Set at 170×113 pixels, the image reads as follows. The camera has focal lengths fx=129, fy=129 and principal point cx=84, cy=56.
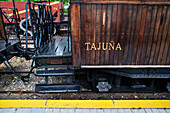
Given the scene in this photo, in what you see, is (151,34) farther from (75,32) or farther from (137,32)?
(75,32)

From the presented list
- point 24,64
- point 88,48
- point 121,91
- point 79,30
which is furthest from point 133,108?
point 24,64

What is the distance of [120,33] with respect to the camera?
3146 mm

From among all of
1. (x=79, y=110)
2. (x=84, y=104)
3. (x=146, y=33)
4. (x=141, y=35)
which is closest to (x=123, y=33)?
(x=141, y=35)

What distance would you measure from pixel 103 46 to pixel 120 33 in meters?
0.52

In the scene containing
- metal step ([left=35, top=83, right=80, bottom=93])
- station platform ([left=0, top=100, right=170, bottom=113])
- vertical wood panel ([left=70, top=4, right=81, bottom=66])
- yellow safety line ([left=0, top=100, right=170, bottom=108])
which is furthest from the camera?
metal step ([left=35, top=83, right=80, bottom=93])

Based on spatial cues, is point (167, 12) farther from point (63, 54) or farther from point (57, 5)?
point (57, 5)

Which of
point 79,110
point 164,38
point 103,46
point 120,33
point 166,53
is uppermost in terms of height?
point 120,33

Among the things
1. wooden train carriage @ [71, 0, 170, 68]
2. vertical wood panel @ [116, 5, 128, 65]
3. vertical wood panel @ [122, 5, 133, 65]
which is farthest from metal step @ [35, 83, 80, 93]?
vertical wood panel @ [122, 5, 133, 65]

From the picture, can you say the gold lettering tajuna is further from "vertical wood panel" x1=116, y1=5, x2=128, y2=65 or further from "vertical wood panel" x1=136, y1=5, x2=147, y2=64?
"vertical wood panel" x1=136, y1=5, x2=147, y2=64

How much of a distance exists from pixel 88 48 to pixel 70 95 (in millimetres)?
1890

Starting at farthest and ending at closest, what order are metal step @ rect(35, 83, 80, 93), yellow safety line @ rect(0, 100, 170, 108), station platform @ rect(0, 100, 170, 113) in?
1. metal step @ rect(35, 83, 80, 93)
2. yellow safety line @ rect(0, 100, 170, 108)
3. station platform @ rect(0, 100, 170, 113)

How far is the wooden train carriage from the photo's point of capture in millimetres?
2945

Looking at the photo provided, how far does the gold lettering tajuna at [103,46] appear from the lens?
3.22 metres

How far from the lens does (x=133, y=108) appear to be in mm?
3123
